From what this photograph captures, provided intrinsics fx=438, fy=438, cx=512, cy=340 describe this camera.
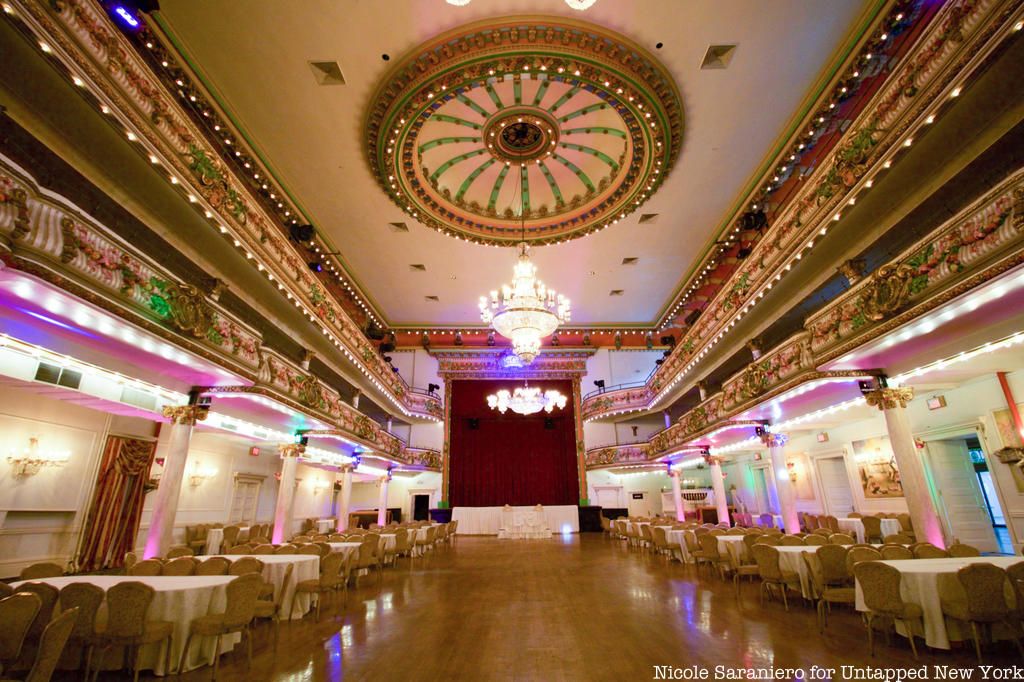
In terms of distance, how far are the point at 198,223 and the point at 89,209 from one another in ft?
4.23

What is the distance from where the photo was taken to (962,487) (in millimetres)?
8898

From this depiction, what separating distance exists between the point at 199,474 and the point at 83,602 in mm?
9228

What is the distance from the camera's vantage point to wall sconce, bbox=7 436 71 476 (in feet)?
24.2

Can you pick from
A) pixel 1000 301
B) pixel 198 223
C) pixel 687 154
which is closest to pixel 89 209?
pixel 198 223

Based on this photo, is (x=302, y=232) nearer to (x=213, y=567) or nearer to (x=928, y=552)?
(x=213, y=567)

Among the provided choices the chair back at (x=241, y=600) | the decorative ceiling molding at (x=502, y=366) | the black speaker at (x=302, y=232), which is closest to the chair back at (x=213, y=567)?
the chair back at (x=241, y=600)

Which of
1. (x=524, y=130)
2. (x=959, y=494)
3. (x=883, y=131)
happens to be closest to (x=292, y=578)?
(x=524, y=130)

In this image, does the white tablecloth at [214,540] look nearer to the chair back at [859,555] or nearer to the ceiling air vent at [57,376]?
the ceiling air vent at [57,376]

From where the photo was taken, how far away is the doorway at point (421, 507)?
18.5 m

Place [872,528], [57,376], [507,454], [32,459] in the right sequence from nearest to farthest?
[57,376], [32,459], [872,528], [507,454]

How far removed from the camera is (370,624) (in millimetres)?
4844

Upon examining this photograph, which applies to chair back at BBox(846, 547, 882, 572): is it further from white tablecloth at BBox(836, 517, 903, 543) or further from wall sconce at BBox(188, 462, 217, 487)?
wall sconce at BBox(188, 462, 217, 487)

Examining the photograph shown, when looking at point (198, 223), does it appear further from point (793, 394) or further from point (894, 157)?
point (793, 394)

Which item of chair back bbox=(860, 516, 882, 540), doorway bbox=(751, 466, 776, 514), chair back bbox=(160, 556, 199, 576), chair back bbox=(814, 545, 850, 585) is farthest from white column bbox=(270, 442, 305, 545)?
doorway bbox=(751, 466, 776, 514)
